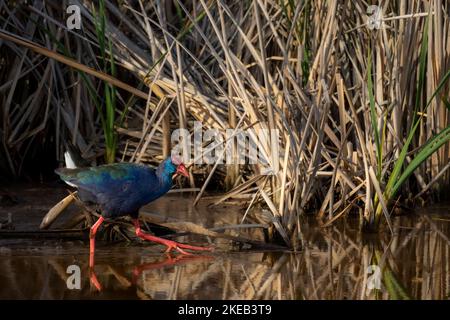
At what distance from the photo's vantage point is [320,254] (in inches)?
183

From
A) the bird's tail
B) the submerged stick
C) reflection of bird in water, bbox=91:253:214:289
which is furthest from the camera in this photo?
the bird's tail

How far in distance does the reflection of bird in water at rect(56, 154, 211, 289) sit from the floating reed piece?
49 centimetres

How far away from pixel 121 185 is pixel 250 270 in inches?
29.5

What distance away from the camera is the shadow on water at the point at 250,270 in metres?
4.01

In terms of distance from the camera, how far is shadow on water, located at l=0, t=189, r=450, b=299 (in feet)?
13.2

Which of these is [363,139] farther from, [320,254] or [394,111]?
[320,254]

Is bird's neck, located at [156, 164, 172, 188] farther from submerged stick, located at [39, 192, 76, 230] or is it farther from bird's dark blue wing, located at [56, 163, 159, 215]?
submerged stick, located at [39, 192, 76, 230]

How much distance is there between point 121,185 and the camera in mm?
4656

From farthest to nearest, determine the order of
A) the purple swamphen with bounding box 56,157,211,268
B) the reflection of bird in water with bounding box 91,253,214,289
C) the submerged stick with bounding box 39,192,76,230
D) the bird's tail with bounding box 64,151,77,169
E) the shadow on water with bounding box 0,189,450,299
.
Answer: the bird's tail with bounding box 64,151,77,169
the submerged stick with bounding box 39,192,76,230
the purple swamphen with bounding box 56,157,211,268
the reflection of bird in water with bounding box 91,253,214,289
the shadow on water with bounding box 0,189,450,299

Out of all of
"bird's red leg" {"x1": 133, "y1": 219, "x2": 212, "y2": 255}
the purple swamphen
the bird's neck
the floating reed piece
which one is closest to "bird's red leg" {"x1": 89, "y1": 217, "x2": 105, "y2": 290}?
the purple swamphen

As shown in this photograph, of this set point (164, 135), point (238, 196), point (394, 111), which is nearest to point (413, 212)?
point (394, 111)

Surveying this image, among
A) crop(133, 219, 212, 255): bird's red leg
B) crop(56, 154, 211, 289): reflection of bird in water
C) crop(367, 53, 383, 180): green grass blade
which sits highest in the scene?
crop(367, 53, 383, 180): green grass blade
